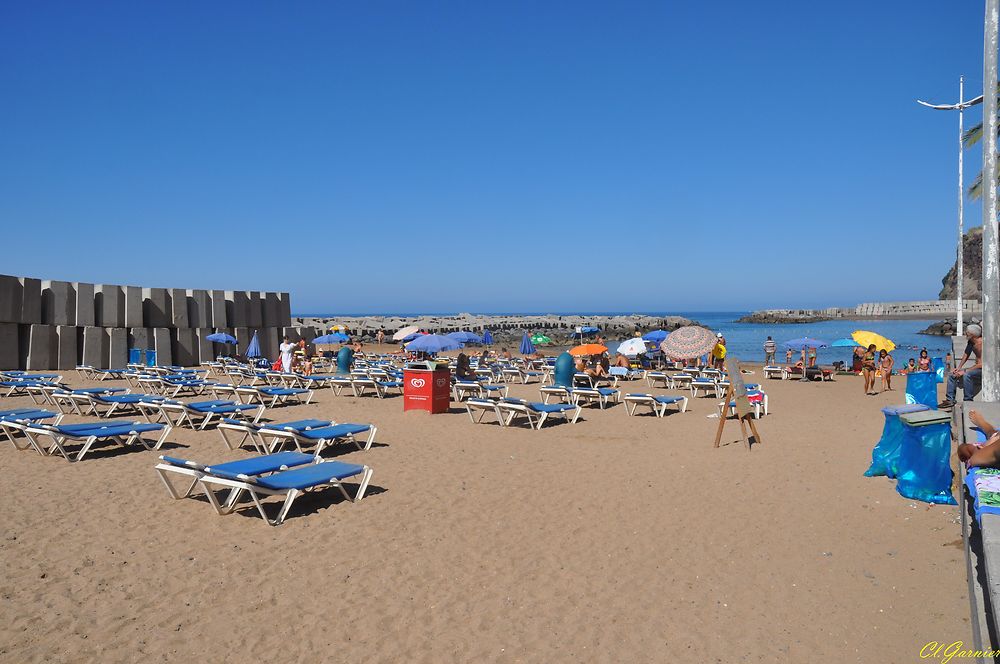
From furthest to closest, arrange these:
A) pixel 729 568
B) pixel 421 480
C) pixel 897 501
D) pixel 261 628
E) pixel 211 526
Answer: pixel 421 480 → pixel 897 501 → pixel 211 526 → pixel 729 568 → pixel 261 628

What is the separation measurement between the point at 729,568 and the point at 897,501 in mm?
2503

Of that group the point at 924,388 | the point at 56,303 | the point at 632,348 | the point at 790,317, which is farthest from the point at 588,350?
the point at 790,317

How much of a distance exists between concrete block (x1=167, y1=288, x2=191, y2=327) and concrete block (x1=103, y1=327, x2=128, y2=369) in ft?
6.13

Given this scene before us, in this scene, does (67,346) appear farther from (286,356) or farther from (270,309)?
(286,356)

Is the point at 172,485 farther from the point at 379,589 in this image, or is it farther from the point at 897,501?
the point at 897,501

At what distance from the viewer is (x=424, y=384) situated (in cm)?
1170

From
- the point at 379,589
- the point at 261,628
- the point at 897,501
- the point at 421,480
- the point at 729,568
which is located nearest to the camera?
the point at 261,628

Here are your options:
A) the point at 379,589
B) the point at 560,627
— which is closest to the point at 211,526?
the point at 379,589

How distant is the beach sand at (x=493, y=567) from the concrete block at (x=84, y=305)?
1344 centimetres

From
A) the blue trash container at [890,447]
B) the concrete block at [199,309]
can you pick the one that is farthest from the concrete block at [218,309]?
the blue trash container at [890,447]

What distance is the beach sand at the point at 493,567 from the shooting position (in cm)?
366

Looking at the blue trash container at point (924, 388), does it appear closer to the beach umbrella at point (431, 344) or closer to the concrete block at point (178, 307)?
the beach umbrella at point (431, 344)

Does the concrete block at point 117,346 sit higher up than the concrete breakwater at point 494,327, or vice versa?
the concrete block at point 117,346

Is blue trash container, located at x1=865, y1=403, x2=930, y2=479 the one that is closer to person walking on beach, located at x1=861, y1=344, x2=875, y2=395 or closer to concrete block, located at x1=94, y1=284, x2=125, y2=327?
person walking on beach, located at x1=861, y1=344, x2=875, y2=395
